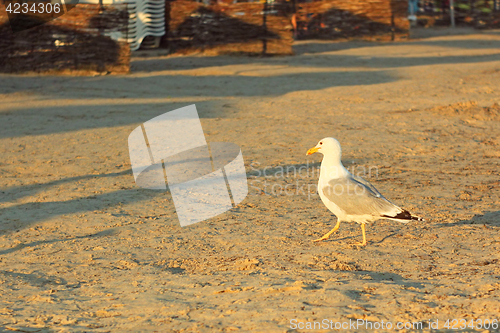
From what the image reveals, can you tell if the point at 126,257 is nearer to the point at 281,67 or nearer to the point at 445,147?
the point at 445,147

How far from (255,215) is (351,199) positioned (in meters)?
1.35

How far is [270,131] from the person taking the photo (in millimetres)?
9242

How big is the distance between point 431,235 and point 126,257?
273cm

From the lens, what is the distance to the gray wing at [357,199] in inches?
193

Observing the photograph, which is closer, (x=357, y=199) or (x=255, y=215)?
(x=357, y=199)

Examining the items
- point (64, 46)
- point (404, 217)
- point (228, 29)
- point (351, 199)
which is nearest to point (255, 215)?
point (351, 199)

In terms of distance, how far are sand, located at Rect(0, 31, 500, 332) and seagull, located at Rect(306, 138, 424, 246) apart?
295 millimetres

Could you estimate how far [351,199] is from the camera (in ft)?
16.2

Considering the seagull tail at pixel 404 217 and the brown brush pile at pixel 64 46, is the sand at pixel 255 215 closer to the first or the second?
the seagull tail at pixel 404 217

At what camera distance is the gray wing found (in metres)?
4.91

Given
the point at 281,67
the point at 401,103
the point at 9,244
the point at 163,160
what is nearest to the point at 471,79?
the point at 401,103

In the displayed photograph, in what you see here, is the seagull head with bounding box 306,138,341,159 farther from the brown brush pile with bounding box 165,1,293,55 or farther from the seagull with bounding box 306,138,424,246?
the brown brush pile with bounding box 165,1,293,55

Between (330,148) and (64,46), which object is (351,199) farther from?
(64,46)

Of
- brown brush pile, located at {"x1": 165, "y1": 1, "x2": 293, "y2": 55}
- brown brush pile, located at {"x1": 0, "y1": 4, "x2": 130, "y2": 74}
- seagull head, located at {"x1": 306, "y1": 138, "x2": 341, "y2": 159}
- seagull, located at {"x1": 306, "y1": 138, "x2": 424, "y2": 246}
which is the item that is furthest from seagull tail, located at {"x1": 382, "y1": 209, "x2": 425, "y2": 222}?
brown brush pile, located at {"x1": 165, "y1": 1, "x2": 293, "y2": 55}
